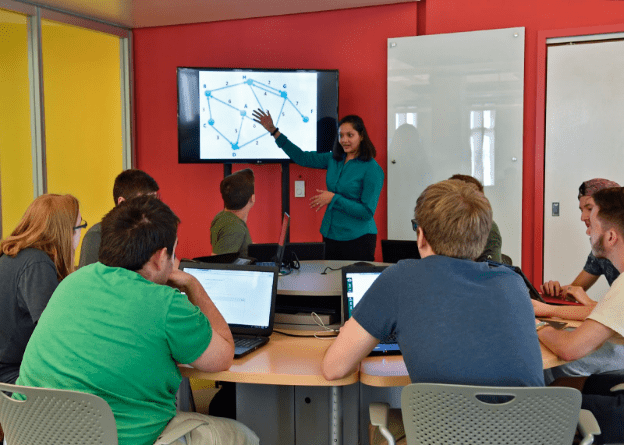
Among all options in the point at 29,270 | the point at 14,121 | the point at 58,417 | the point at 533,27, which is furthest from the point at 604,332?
the point at 14,121

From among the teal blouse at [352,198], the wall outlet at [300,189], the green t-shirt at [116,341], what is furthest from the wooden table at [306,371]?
the wall outlet at [300,189]

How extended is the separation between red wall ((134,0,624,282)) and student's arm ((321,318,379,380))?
3099 millimetres

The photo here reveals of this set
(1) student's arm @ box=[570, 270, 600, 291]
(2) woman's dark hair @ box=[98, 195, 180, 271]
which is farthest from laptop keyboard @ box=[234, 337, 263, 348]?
(1) student's arm @ box=[570, 270, 600, 291]

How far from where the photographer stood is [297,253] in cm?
372

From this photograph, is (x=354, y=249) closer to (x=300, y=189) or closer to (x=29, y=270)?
(x=300, y=189)

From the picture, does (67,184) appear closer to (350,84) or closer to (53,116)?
(53,116)

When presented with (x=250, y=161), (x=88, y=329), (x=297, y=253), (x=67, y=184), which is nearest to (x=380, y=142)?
(x=250, y=161)

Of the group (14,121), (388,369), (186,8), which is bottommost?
(388,369)

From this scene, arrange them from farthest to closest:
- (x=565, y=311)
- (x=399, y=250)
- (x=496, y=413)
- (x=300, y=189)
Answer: (x=300, y=189), (x=399, y=250), (x=565, y=311), (x=496, y=413)

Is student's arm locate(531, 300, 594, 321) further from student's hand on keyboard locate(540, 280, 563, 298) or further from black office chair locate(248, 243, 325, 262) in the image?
black office chair locate(248, 243, 325, 262)

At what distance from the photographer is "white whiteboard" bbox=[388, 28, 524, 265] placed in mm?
4617

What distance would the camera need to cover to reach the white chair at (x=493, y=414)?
164cm

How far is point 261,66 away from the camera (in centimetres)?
548

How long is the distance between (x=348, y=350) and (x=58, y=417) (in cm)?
83
